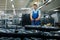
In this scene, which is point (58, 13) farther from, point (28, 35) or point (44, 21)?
point (28, 35)

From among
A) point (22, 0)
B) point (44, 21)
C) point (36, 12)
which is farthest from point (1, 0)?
point (36, 12)

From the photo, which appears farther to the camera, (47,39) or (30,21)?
(30,21)

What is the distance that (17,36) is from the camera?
7.29 feet

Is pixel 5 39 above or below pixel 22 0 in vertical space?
below

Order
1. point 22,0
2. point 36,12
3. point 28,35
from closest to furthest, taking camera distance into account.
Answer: point 28,35 → point 36,12 → point 22,0

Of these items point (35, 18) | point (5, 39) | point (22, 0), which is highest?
point (22, 0)

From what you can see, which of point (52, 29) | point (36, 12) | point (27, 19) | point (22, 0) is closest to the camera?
point (52, 29)

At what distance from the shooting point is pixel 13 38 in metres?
2.31

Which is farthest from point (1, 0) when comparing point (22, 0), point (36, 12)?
point (36, 12)

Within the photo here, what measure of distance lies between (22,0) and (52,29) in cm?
1274

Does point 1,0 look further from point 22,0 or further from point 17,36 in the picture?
point 17,36

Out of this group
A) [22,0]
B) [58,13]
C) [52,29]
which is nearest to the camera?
[52,29]

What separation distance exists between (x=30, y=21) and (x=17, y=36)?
2.35 m

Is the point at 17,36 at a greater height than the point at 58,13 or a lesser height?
lesser
